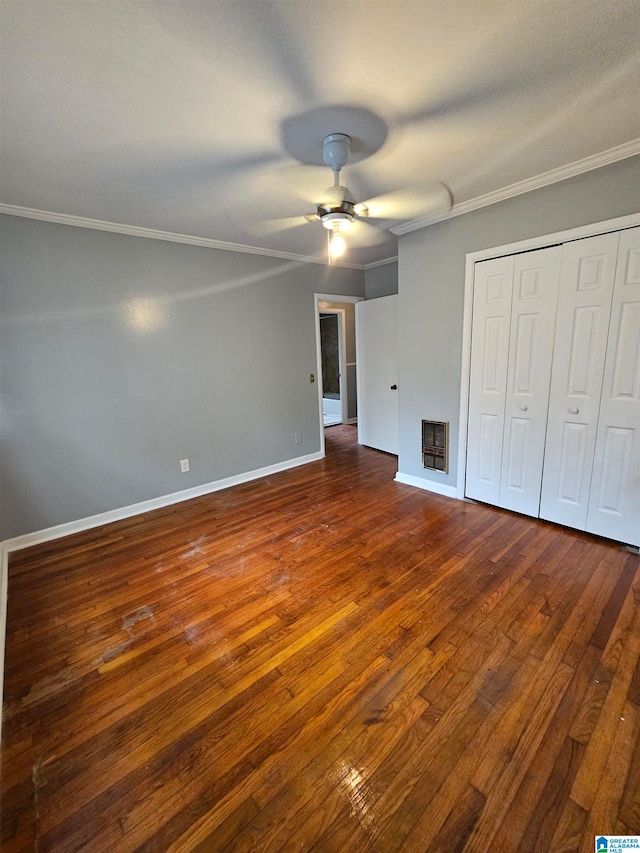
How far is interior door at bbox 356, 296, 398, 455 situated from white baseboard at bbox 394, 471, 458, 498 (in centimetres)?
87

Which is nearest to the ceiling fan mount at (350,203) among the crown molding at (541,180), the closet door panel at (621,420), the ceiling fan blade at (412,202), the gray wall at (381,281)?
the ceiling fan blade at (412,202)

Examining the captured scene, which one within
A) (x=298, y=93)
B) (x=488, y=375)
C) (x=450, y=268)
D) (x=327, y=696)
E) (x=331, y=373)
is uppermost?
(x=298, y=93)

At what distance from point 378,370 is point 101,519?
3.35 m

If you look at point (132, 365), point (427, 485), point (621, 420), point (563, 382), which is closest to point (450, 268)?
point (563, 382)

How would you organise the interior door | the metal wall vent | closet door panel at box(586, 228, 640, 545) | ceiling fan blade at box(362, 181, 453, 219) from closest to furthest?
1. ceiling fan blade at box(362, 181, 453, 219)
2. closet door panel at box(586, 228, 640, 545)
3. the metal wall vent
4. the interior door

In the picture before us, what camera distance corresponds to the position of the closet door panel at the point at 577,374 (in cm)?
221

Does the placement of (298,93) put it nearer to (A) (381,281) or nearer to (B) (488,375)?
(B) (488,375)

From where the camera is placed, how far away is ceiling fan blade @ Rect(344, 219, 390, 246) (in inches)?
88.3

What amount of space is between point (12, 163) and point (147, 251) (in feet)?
3.73

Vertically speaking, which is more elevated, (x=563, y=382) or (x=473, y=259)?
(x=473, y=259)

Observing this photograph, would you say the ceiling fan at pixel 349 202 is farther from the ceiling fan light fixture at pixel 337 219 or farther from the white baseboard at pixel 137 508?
the white baseboard at pixel 137 508

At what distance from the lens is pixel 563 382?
7.97ft

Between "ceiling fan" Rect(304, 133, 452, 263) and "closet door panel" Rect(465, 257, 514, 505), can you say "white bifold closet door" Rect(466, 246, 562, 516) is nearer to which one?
"closet door panel" Rect(465, 257, 514, 505)

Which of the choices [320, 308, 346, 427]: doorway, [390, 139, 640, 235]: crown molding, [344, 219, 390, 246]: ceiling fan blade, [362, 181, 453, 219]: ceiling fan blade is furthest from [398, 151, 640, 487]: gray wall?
[320, 308, 346, 427]: doorway
